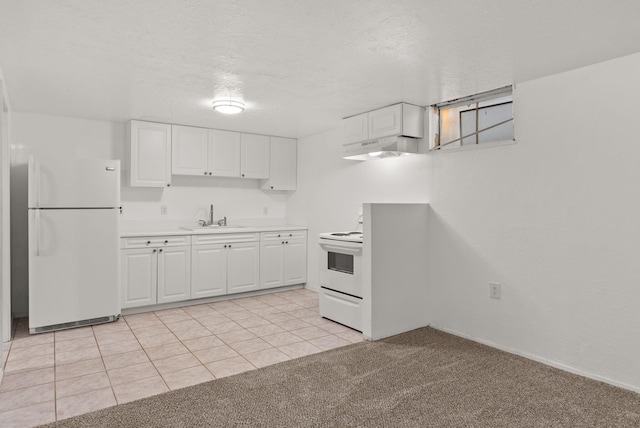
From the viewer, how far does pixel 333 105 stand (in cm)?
391

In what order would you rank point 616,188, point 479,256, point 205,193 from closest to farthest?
point 616,188 → point 479,256 → point 205,193

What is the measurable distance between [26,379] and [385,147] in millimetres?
3386

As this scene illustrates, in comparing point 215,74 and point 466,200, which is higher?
point 215,74

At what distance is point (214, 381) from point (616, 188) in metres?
2.95

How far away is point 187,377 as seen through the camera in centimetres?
276

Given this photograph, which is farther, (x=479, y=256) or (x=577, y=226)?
(x=479, y=256)

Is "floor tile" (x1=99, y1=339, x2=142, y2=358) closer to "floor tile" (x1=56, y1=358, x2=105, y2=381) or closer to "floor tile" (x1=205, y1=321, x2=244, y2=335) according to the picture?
"floor tile" (x1=56, y1=358, x2=105, y2=381)

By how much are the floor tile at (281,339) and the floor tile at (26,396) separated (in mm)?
1577

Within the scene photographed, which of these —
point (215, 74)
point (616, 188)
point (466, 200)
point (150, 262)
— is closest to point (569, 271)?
point (616, 188)

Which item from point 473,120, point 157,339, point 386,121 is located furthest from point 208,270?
point 473,120

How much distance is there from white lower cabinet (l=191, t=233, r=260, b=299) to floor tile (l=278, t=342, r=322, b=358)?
5.81ft

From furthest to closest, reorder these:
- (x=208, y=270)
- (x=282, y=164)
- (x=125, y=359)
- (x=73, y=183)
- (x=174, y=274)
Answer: (x=282, y=164) → (x=208, y=270) → (x=174, y=274) → (x=73, y=183) → (x=125, y=359)

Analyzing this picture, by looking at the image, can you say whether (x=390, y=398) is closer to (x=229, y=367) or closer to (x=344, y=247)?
(x=229, y=367)

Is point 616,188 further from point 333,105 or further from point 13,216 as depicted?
point 13,216
